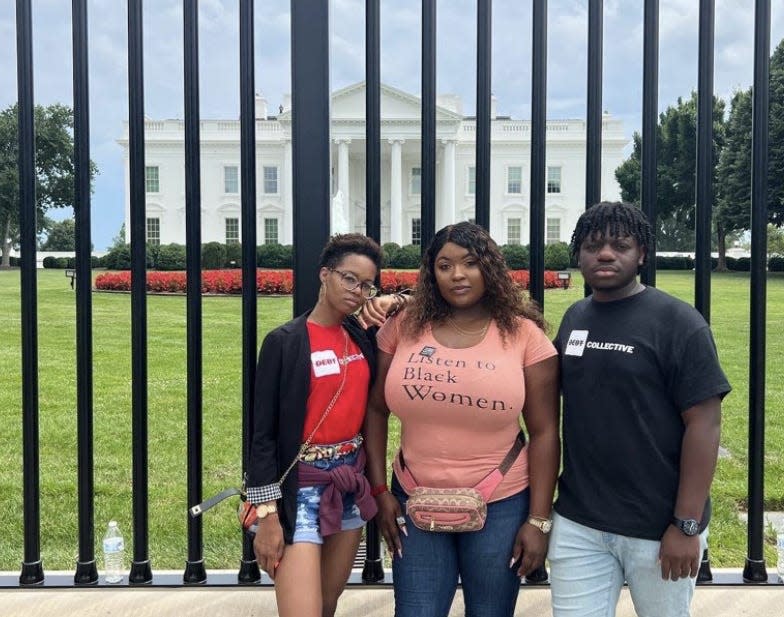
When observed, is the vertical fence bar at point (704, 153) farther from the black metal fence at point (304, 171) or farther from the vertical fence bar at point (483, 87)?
the vertical fence bar at point (483, 87)

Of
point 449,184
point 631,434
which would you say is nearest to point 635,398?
point 631,434

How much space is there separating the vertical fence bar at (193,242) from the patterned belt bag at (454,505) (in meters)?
1.09

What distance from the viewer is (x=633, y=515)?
1976mm

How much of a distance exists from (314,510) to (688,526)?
111 cm

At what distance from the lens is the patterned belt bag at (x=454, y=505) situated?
2.08 metres

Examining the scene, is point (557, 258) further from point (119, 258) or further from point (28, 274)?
point (28, 274)

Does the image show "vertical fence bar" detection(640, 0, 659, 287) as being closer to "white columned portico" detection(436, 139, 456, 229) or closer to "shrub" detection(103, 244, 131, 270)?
"shrub" detection(103, 244, 131, 270)

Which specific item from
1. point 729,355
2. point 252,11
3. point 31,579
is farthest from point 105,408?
point 729,355

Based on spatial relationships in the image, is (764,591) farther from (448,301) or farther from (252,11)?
(252,11)

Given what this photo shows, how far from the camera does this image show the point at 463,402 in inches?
81.4

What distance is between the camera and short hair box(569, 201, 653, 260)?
203cm

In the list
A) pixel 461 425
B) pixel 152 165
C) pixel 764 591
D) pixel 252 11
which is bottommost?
pixel 764 591

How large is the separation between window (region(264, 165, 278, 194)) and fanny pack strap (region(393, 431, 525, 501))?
42.4 meters

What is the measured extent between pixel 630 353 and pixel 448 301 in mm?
584
